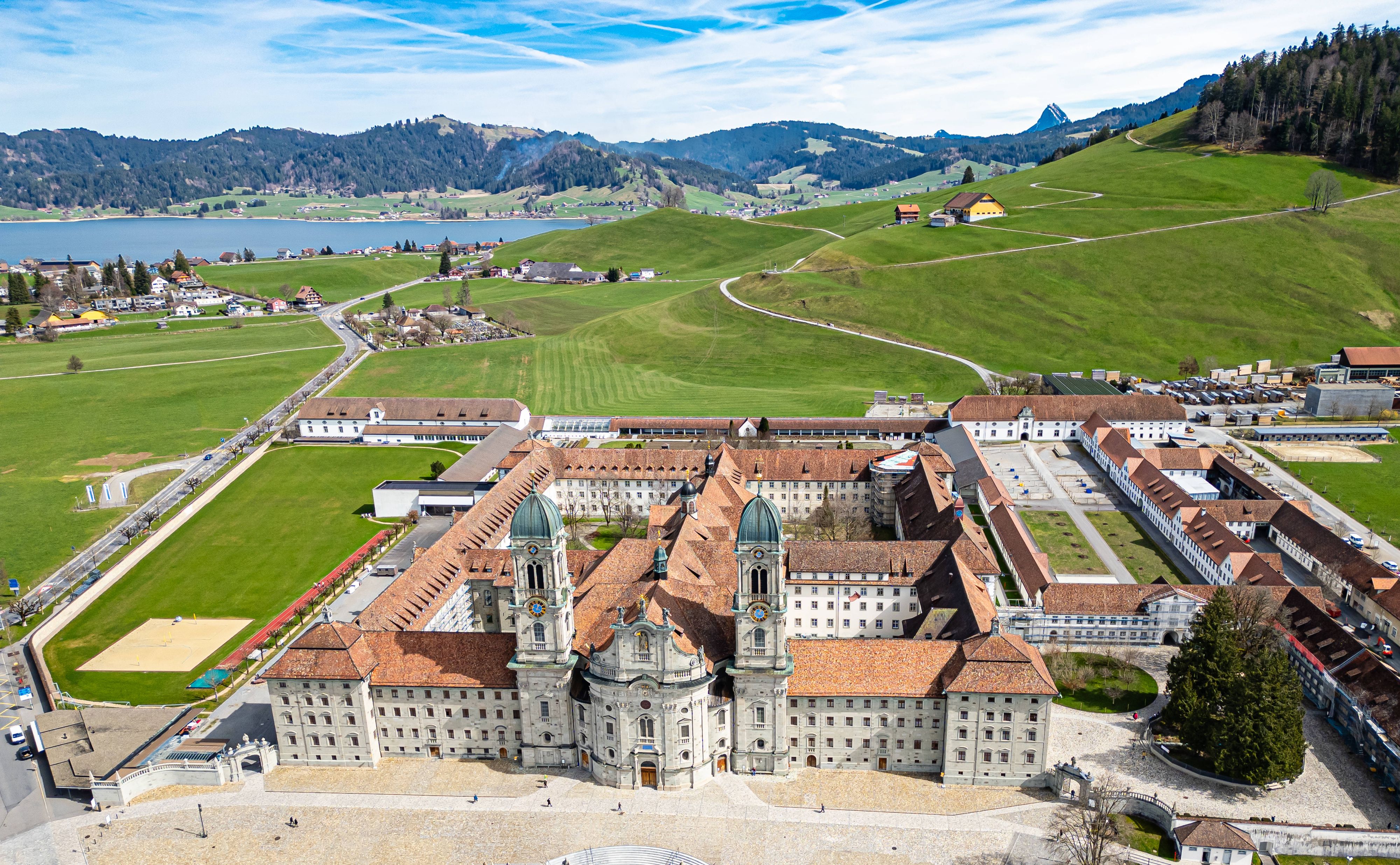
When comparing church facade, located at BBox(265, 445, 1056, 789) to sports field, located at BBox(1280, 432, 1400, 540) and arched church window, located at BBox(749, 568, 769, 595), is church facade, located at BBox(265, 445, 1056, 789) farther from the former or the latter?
sports field, located at BBox(1280, 432, 1400, 540)

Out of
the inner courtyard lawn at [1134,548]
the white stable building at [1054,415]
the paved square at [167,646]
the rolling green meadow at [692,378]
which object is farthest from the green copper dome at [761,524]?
the rolling green meadow at [692,378]

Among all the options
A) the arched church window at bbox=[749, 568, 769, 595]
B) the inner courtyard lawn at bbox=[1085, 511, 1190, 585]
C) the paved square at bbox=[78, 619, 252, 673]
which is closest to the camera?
the arched church window at bbox=[749, 568, 769, 595]

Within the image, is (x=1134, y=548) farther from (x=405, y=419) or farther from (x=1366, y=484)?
(x=405, y=419)

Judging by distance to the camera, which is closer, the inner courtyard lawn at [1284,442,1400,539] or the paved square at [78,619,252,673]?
the paved square at [78,619,252,673]

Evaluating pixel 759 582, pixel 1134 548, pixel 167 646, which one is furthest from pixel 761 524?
pixel 1134 548

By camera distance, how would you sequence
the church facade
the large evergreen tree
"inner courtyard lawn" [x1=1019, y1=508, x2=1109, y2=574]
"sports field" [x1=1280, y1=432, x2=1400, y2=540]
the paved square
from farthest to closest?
1. "sports field" [x1=1280, y1=432, x2=1400, y2=540]
2. "inner courtyard lawn" [x1=1019, y1=508, x2=1109, y2=574]
3. the paved square
4. the church facade
5. the large evergreen tree

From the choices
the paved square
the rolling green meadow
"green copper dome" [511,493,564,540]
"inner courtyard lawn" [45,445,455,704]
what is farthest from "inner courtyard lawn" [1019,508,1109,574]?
the paved square

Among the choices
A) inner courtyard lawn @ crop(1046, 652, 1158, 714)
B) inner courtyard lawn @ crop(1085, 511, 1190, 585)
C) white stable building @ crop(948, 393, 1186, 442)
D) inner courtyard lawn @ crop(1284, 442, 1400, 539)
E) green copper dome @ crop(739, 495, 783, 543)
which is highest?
green copper dome @ crop(739, 495, 783, 543)
